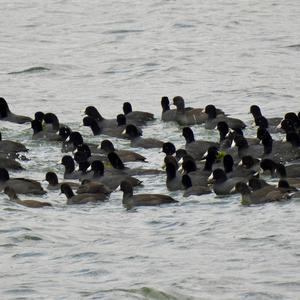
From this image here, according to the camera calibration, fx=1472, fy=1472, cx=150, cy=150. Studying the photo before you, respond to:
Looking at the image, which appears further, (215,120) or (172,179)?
(215,120)

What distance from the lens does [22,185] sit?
25.8 m

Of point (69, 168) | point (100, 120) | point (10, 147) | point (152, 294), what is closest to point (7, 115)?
point (100, 120)

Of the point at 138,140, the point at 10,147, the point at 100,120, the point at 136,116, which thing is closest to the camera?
the point at 10,147

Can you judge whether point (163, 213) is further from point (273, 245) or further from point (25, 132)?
point (25, 132)

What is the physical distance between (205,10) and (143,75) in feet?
44.6

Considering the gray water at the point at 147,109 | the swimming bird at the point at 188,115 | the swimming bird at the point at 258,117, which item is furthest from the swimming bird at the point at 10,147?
the swimming bird at the point at 258,117

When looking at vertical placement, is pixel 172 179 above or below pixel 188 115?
below

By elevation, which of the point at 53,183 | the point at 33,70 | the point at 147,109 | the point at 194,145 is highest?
the point at 33,70

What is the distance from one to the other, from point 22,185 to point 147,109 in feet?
32.5

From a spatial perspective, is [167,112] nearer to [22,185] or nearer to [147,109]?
[147,109]

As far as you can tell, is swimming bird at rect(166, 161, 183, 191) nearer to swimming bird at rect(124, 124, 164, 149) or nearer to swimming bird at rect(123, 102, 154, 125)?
swimming bird at rect(124, 124, 164, 149)

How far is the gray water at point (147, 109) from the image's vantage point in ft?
66.7

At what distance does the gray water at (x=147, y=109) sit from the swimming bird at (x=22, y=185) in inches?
11.6

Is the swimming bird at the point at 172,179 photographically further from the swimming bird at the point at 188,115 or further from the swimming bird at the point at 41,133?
the swimming bird at the point at 188,115
